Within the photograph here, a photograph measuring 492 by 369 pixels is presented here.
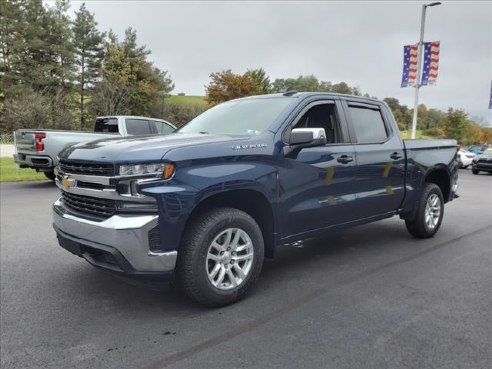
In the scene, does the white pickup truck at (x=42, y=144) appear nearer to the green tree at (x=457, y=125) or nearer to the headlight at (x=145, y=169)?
the headlight at (x=145, y=169)

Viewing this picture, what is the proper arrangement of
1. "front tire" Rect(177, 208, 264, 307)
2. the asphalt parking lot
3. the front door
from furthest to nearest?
the front door
"front tire" Rect(177, 208, 264, 307)
the asphalt parking lot

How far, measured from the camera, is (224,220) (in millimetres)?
3533

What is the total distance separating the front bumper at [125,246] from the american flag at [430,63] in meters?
23.6

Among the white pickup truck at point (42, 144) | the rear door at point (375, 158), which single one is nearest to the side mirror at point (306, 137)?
the rear door at point (375, 158)

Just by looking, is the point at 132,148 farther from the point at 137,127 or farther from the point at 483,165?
the point at 483,165

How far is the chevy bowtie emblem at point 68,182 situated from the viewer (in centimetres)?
360

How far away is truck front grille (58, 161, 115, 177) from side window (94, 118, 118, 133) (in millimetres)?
8871

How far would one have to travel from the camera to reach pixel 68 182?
144 inches

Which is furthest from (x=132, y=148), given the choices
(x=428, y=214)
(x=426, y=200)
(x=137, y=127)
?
(x=137, y=127)

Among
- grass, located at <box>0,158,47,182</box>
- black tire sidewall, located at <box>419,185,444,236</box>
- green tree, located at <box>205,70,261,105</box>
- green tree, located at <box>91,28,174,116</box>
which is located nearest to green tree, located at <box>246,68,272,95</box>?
green tree, located at <box>205,70,261,105</box>

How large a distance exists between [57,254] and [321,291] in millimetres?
3244

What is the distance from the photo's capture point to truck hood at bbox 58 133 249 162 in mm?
3215

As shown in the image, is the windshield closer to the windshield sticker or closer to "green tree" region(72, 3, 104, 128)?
the windshield sticker

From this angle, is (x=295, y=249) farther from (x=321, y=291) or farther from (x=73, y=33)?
(x=73, y=33)
